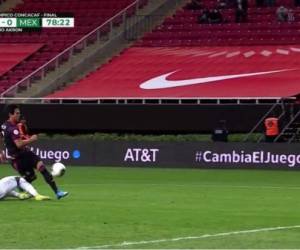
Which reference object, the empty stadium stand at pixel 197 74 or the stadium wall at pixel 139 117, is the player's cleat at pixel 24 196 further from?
the empty stadium stand at pixel 197 74

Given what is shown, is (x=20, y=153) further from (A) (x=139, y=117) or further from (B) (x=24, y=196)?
(A) (x=139, y=117)

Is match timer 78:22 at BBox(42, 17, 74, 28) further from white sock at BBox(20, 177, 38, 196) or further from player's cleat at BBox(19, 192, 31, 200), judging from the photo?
white sock at BBox(20, 177, 38, 196)

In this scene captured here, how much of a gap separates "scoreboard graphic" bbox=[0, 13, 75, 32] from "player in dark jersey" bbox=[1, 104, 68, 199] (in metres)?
27.3

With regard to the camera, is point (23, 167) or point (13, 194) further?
point (23, 167)

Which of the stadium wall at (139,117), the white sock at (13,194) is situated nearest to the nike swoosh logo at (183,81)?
the stadium wall at (139,117)

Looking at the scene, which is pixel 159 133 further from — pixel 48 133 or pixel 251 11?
pixel 251 11

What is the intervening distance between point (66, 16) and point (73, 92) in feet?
22.2

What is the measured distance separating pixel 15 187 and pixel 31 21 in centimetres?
2852

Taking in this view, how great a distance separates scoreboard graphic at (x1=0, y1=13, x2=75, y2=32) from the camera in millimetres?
46000

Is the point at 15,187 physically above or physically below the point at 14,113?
below

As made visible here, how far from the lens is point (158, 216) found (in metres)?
15.5

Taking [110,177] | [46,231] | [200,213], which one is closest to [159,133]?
[110,177]

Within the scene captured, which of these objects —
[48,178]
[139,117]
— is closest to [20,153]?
[48,178]

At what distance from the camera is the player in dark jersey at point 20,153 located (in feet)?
61.3
